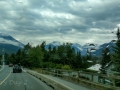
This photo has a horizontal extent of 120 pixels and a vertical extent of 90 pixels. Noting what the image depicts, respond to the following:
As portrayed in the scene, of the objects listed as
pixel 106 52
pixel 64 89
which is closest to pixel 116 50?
pixel 64 89

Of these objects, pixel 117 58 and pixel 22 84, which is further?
pixel 117 58

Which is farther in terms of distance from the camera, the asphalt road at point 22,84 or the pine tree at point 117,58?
the pine tree at point 117,58

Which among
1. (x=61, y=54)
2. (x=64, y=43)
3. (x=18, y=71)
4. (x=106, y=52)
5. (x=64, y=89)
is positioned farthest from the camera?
(x=64, y=43)

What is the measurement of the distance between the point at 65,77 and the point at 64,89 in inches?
409

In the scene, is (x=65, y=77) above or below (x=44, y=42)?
below

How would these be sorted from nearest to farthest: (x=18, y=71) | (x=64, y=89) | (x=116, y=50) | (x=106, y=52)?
1. (x=64, y=89)
2. (x=116, y=50)
3. (x=18, y=71)
4. (x=106, y=52)

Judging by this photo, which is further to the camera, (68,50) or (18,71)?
(68,50)

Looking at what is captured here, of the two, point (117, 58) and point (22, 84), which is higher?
point (117, 58)

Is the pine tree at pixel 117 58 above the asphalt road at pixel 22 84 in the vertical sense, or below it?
above

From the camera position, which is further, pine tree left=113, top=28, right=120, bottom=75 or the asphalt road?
pine tree left=113, top=28, right=120, bottom=75

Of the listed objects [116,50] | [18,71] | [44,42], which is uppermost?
[44,42]

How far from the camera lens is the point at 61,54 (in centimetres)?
12694

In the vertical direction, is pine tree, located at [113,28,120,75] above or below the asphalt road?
above

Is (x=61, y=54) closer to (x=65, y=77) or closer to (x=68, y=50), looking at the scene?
(x=68, y=50)
